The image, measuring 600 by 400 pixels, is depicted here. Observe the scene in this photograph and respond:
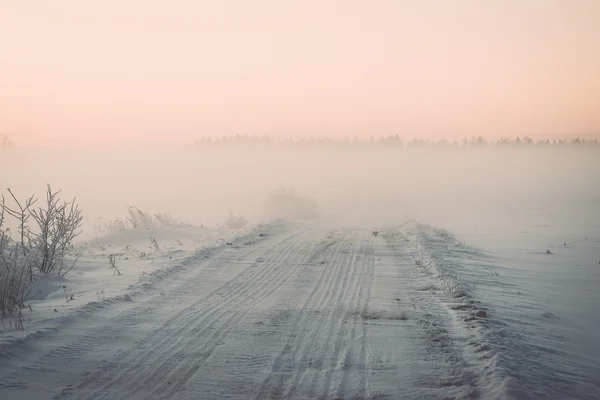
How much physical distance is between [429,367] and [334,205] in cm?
3529

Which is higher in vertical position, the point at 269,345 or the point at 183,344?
the point at 183,344

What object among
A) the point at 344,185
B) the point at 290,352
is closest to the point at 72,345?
the point at 290,352

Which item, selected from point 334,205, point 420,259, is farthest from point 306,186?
point 420,259

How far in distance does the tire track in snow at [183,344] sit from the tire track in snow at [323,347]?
3.40 ft

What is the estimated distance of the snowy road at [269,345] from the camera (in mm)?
4703

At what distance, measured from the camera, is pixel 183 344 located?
5.92m

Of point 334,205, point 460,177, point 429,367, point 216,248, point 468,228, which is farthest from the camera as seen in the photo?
point 460,177

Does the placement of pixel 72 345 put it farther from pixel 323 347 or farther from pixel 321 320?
pixel 321 320

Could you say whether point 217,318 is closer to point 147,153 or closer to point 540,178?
point 540,178

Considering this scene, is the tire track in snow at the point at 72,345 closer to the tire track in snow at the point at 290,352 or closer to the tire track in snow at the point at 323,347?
the tire track in snow at the point at 290,352

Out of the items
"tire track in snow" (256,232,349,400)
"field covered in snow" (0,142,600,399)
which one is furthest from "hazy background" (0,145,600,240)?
"tire track in snow" (256,232,349,400)

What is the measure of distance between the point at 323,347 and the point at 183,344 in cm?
195

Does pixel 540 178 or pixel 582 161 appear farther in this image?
pixel 582 161

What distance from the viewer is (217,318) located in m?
7.04
